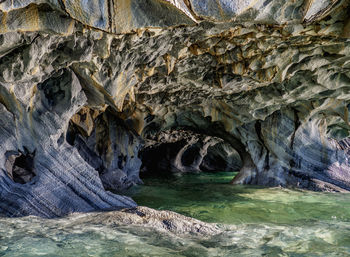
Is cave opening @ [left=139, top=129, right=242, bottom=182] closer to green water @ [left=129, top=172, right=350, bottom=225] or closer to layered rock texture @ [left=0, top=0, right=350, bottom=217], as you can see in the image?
layered rock texture @ [left=0, top=0, right=350, bottom=217]

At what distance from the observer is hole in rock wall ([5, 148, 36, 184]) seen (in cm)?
577

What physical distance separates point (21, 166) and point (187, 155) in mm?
17170

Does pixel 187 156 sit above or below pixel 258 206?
above

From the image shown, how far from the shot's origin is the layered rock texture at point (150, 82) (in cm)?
349

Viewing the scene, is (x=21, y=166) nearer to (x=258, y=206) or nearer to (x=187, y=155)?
(x=258, y=206)

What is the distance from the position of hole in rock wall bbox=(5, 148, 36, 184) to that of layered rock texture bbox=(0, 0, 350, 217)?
36 millimetres

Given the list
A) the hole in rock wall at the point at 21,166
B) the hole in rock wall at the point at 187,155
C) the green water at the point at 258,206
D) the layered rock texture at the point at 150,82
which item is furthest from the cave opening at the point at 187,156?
the hole in rock wall at the point at 21,166

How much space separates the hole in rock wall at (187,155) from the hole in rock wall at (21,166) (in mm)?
11479

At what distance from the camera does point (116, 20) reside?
333 cm

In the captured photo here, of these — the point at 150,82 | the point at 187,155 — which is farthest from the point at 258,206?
the point at 187,155

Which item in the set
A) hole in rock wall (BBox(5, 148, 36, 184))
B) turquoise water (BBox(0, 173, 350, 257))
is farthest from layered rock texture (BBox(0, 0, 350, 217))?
turquoise water (BBox(0, 173, 350, 257))

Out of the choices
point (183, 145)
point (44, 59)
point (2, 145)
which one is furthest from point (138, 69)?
point (183, 145)

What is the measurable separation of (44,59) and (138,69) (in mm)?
2277

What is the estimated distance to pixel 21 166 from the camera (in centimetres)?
641
